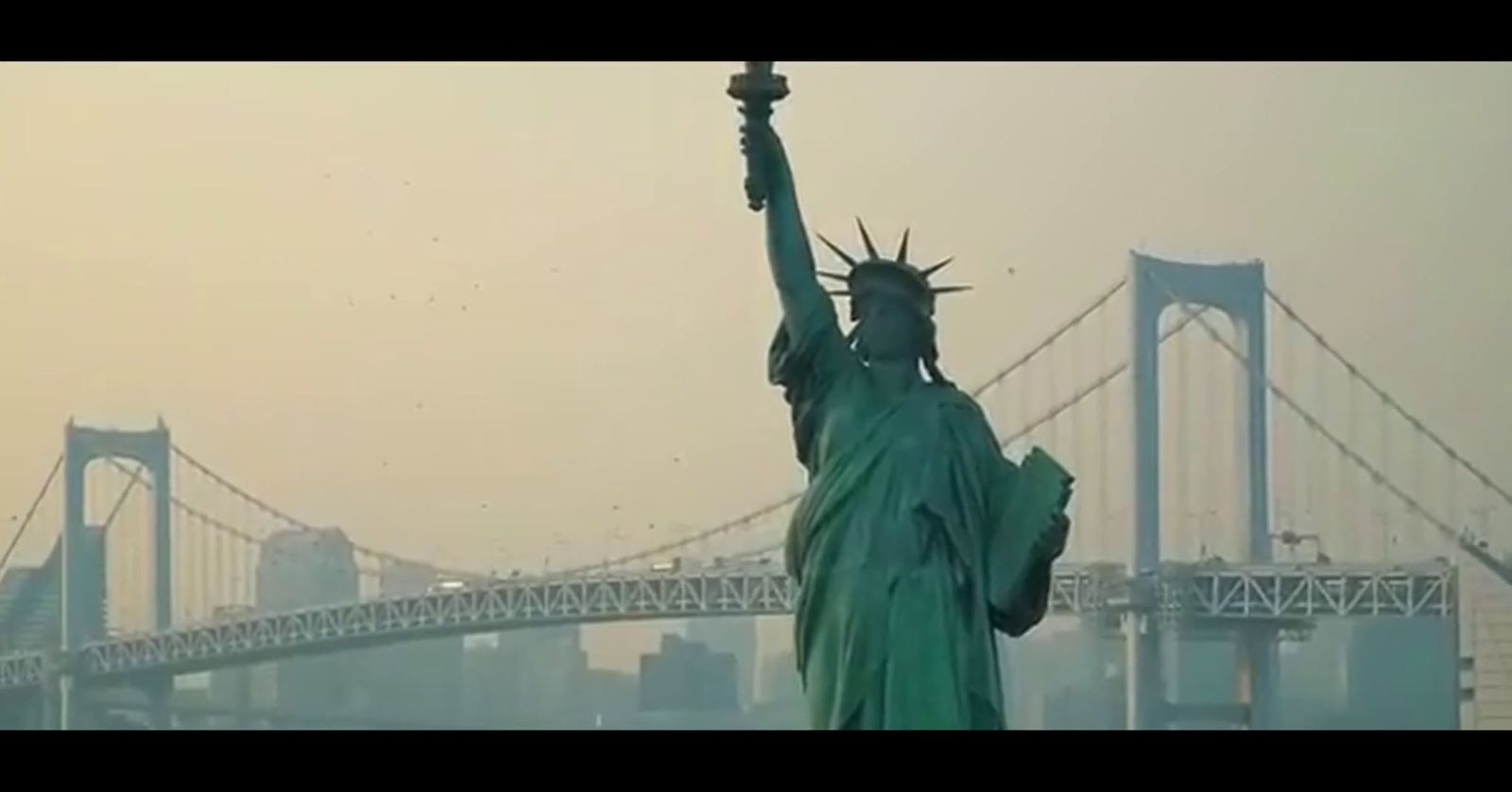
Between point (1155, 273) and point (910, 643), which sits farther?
point (1155, 273)

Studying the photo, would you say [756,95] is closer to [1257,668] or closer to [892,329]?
[892,329]

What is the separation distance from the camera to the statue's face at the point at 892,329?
4.78 meters

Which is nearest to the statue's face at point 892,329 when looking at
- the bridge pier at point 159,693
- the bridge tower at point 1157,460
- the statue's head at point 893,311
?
the statue's head at point 893,311

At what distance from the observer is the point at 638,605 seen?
2725 cm

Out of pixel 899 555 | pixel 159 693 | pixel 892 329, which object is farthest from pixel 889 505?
pixel 159 693

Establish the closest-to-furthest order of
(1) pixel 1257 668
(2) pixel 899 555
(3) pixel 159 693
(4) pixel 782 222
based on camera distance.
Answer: (2) pixel 899 555 < (4) pixel 782 222 < (1) pixel 1257 668 < (3) pixel 159 693

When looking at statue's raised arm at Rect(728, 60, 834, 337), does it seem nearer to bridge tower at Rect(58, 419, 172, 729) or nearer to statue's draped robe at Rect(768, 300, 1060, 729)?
statue's draped robe at Rect(768, 300, 1060, 729)

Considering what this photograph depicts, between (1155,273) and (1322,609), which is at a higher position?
(1155,273)

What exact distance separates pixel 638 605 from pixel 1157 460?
4553mm

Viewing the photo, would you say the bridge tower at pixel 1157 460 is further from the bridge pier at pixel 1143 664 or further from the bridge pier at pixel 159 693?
the bridge pier at pixel 159 693

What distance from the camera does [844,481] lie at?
4.68 meters
